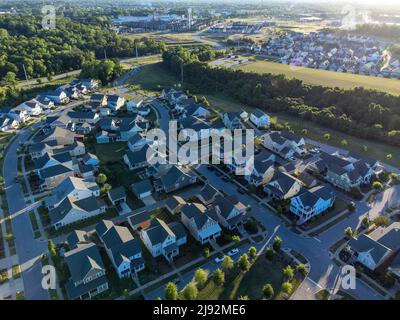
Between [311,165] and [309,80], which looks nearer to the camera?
[311,165]

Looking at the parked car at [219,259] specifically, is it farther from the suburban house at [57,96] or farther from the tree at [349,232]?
the suburban house at [57,96]

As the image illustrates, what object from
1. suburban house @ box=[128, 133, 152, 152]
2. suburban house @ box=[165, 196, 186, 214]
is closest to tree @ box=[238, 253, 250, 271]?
suburban house @ box=[165, 196, 186, 214]

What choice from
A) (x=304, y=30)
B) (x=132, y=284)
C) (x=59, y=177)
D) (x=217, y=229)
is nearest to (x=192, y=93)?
(x=59, y=177)

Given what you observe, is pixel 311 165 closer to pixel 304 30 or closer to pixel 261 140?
pixel 261 140

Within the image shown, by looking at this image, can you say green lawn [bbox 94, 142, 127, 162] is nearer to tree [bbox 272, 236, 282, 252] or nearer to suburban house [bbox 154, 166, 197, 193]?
suburban house [bbox 154, 166, 197, 193]

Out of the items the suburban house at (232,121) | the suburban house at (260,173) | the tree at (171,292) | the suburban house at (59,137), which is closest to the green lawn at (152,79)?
the suburban house at (232,121)

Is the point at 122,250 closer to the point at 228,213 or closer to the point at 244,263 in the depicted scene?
the point at 244,263
